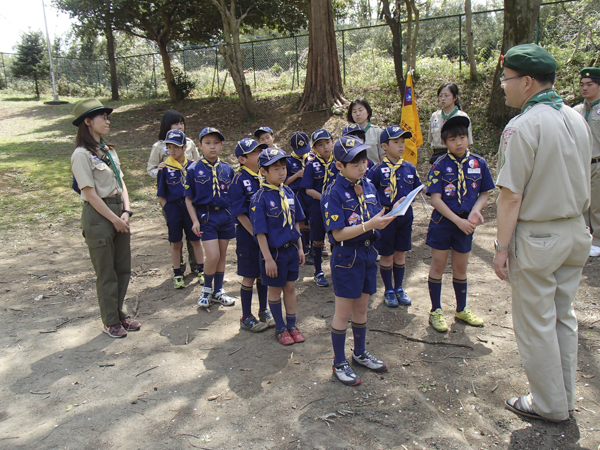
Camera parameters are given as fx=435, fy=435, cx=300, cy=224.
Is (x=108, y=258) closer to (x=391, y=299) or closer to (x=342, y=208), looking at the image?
→ (x=342, y=208)

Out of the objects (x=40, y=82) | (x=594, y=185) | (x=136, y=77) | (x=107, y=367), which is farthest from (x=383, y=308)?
(x=40, y=82)

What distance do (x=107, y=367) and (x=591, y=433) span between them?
3.82 metres

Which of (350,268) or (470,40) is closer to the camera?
(350,268)

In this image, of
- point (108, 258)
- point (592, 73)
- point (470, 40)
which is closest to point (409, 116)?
point (592, 73)

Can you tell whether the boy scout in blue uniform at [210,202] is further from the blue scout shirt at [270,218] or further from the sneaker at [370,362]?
the sneaker at [370,362]

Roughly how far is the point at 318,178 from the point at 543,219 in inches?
124

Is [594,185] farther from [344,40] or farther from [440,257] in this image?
[344,40]

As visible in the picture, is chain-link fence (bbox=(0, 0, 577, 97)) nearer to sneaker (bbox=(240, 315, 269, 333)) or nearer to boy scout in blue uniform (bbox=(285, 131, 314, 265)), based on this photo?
boy scout in blue uniform (bbox=(285, 131, 314, 265))

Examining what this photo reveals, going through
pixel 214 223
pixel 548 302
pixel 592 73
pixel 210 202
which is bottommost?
pixel 548 302

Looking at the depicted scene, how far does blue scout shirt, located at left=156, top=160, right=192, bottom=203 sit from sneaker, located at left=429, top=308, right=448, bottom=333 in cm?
330

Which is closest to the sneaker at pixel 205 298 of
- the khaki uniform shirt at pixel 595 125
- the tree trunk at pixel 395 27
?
the khaki uniform shirt at pixel 595 125

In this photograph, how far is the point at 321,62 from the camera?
12.9 m

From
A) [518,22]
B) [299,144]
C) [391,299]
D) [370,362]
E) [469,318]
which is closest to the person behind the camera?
[370,362]

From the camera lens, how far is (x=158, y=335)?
15.0 feet
